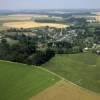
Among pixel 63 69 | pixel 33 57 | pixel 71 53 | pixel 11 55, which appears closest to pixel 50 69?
pixel 63 69

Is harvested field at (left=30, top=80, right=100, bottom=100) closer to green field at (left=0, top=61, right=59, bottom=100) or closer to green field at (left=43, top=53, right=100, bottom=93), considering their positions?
green field at (left=0, top=61, right=59, bottom=100)

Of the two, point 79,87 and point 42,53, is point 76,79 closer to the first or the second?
point 79,87

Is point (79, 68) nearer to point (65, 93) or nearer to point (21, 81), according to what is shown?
point (21, 81)

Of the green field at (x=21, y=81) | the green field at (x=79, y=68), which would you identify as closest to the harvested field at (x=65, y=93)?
the green field at (x=21, y=81)

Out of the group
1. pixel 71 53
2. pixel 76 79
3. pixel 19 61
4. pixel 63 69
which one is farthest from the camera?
pixel 71 53

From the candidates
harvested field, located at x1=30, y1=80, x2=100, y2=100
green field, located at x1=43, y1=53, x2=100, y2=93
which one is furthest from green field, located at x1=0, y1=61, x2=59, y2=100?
green field, located at x1=43, y1=53, x2=100, y2=93

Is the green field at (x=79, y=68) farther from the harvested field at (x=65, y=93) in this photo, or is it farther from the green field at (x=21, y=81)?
the green field at (x=21, y=81)

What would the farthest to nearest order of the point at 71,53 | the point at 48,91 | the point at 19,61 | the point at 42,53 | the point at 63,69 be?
the point at 71,53, the point at 42,53, the point at 19,61, the point at 63,69, the point at 48,91
